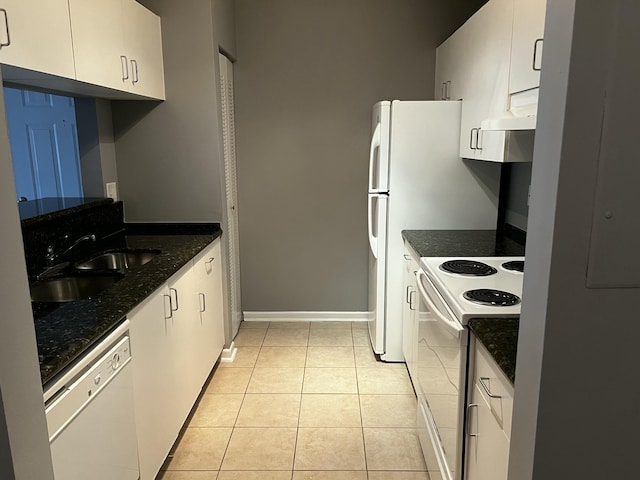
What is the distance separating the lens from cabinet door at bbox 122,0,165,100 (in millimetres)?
2498

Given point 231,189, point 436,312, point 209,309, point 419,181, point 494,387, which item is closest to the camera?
point 494,387

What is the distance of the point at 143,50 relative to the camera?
2688mm

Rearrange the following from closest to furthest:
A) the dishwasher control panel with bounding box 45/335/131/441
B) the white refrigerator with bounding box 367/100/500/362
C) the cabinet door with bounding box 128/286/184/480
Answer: the dishwasher control panel with bounding box 45/335/131/441 → the cabinet door with bounding box 128/286/184/480 → the white refrigerator with bounding box 367/100/500/362

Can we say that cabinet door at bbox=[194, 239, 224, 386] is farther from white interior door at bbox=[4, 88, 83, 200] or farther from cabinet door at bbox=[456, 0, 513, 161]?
cabinet door at bbox=[456, 0, 513, 161]

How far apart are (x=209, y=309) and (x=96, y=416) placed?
140 centimetres

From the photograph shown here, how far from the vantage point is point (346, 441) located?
2.51 metres

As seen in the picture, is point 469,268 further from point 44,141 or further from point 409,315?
point 44,141

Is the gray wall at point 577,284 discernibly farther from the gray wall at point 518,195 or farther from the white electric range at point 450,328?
the gray wall at point 518,195

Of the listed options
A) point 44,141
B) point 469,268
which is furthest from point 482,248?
point 44,141

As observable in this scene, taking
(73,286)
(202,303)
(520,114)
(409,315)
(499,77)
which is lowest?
(409,315)

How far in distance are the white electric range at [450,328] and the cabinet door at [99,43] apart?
5.54ft

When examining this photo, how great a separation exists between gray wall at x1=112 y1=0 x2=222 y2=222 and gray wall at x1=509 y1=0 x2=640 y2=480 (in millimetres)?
2442

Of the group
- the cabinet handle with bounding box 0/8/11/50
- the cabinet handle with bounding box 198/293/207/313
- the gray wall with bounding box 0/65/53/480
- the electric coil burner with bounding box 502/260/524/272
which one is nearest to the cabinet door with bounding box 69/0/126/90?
the cabinet handle with bounding box 0/8/11/50

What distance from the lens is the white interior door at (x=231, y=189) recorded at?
335cm
